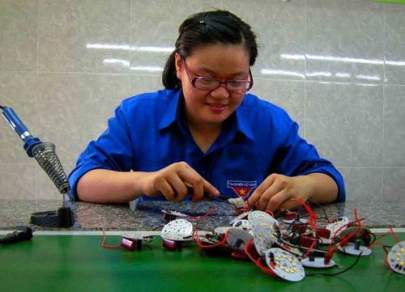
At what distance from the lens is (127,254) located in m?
0.62

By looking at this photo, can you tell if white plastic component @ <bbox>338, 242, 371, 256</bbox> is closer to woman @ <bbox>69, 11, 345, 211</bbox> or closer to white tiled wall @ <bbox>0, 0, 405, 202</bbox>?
woman @ <bbox>69, 11, 345, 211</bbox>

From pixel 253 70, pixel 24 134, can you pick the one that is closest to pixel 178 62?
pixel 24 134

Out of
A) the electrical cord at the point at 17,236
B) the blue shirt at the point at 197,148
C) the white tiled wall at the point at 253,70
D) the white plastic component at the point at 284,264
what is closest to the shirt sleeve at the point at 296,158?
the blue shirt at the point at 197,148

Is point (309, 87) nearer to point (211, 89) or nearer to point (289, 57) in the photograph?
point (289, 57)

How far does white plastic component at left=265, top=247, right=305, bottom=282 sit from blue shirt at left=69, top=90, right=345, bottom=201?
0.64m

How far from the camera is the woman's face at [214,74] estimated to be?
1.05m

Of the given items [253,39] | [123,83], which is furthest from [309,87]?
[253,39]

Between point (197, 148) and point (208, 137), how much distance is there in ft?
0.20

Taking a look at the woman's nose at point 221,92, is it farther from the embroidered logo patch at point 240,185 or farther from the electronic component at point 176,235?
the electronic component at point 176,235

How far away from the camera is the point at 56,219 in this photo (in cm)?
79

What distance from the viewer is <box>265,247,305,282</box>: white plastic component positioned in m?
0.51

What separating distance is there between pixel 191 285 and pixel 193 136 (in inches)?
32.1

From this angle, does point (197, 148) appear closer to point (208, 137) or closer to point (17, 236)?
point (208, 137)

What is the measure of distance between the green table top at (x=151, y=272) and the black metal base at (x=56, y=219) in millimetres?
130
